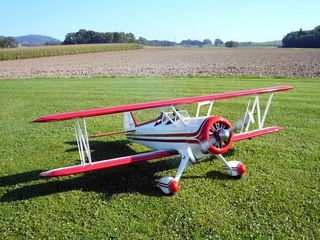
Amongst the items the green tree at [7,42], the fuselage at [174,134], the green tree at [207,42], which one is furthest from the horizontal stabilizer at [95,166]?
the green tree at [207,42]

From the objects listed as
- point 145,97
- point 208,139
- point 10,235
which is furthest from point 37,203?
point 145,97

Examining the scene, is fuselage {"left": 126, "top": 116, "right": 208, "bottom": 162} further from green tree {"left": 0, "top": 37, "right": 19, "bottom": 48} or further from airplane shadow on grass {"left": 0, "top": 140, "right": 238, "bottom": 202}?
green tree {"left": 0, "top": 37, "right": 19, "bottom": 48}

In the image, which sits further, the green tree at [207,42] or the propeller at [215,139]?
the green tree at [207,42]

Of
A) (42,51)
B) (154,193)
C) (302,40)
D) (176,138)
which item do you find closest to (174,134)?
(176,138)

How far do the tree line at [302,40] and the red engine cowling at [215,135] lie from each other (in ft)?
291

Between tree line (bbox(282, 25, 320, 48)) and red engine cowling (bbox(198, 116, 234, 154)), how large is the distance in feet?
291

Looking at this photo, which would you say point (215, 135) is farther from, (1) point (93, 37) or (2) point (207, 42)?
(2) point (207, 42)

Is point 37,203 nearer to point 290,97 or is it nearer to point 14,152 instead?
point 14,152

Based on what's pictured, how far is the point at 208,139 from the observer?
5750 mm

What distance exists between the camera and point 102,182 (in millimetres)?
6430

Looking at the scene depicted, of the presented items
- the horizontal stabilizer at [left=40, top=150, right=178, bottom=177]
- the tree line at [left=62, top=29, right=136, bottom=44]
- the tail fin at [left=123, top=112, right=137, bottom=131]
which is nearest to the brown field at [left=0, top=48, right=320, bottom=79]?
the tail fin at [left=123, top=112, right=137, bottom=131]

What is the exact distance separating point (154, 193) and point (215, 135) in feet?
5.23

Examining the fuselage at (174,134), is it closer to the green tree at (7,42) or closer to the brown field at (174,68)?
the brown field at (174,68)

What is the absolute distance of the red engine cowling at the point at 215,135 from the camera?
5.72 meters
